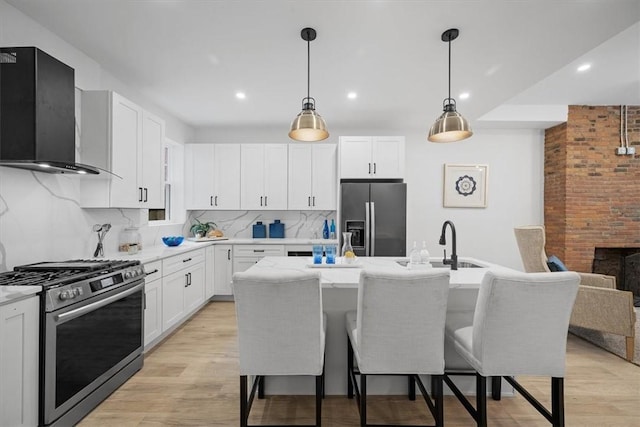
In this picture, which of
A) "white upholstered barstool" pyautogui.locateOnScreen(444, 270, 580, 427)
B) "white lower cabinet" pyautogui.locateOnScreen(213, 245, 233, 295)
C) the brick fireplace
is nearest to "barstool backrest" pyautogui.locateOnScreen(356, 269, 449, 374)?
"white upholstered barstool" pyautogui.locateOnScreen(444, 270, 580, 427)

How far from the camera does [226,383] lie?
2.51 m

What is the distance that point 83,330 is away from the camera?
79.7 inches

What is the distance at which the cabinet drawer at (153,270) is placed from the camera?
291 centimetres

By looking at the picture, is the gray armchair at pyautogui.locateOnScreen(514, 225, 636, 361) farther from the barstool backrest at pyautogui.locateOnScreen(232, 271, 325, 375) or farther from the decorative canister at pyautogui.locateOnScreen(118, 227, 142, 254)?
the decorative canister at pyautogui.locateOnScreen(118, 227, 142, 254)

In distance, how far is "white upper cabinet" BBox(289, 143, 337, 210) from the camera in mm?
4926

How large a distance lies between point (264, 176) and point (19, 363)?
143 inches

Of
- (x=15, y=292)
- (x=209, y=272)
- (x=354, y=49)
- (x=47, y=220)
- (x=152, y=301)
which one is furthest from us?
(x=209, y=272)

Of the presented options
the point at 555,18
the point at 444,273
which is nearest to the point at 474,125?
the point at 555,18

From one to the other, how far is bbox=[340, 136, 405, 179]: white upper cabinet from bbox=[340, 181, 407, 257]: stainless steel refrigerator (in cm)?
30

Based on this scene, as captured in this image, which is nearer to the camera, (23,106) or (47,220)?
(23,106)

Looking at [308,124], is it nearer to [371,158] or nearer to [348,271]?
[348,271]

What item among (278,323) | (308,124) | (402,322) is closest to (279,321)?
(278,323)

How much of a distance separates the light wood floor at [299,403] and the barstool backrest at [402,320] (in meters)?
0.61

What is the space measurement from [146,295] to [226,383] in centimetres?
108
